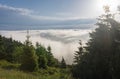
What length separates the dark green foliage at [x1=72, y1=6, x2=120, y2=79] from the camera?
65.7 feet

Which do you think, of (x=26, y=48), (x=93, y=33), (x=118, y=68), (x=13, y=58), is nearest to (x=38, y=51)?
(x=13, y=58)

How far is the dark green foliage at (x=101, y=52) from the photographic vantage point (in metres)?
20.0

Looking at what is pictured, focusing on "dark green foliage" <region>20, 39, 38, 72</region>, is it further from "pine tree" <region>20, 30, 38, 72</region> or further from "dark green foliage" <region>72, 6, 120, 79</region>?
"dark green foliage" <region>72, 6, 120, 79</region>

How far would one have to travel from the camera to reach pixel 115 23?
2200cm

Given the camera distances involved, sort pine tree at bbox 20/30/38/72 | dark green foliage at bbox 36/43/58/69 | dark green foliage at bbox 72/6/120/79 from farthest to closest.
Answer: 1. dark green foliage at bbox 36/43/58/69
2. pine tree at bbox 20/30/38/72
3. dark green foliage at bbox 72/6/120/79

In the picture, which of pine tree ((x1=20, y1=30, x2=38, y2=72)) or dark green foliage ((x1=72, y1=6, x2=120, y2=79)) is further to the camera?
pine tree ((x1=20, y1=30, x2=38, y2=72))

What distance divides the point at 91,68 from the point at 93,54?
1464 mm

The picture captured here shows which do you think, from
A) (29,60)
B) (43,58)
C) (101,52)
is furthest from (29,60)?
(101,52)

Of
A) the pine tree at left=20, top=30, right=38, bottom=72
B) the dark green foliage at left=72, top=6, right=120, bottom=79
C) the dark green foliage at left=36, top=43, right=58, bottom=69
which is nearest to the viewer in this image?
the dark green foliage at left=72, top=6, right=120, bottom=79

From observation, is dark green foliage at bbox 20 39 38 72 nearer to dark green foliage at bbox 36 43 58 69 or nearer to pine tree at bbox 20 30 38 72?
pine tree at bbox 20 30 38 72

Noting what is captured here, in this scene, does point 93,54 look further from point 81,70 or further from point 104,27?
point 104,27

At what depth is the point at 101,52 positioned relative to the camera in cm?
2167

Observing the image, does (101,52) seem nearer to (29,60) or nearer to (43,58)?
(29,60)

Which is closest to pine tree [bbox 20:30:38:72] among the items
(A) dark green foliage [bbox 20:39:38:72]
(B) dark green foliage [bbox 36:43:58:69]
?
(A) dark green foliage [bbox 20:39:38:72]
